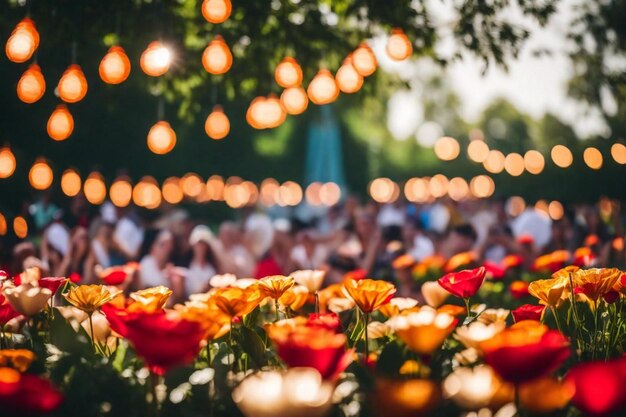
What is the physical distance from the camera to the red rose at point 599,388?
1.17 meters

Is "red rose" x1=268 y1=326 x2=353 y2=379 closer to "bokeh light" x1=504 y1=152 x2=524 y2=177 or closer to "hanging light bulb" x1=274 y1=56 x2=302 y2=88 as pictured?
"hanging light bulb" x1=274 y1=56 x2=302 y2=88

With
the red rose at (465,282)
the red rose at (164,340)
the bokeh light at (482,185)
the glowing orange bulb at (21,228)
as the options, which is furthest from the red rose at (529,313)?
the bokeh light at (482,185)

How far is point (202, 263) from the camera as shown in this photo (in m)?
6.15

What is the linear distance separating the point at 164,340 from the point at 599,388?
0.86 m

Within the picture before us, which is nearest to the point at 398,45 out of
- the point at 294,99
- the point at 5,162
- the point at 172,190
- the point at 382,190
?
the point at 294,99

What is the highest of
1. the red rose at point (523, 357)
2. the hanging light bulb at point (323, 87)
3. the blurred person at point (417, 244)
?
the hanging light bulb at point (323, 87)

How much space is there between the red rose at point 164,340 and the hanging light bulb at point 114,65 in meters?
3.96

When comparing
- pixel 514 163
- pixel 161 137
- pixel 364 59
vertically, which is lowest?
pixel 514 163

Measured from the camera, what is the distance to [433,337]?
149cm

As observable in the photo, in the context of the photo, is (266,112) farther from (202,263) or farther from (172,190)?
(172,190)

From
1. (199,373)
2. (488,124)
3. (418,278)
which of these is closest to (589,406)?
(199,373)

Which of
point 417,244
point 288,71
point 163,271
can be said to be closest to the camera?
point 288,71

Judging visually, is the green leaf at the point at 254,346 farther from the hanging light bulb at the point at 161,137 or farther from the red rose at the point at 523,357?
the hanging light bulb at the point at 161,137

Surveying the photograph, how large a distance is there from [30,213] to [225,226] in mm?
4706
